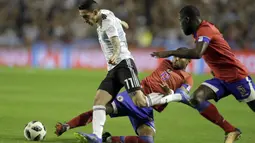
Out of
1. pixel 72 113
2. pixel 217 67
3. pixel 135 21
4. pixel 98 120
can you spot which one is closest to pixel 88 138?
pixel 98 120

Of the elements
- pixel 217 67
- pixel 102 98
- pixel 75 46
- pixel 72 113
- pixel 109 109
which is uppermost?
pixel 217 67

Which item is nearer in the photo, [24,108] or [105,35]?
[105,35]

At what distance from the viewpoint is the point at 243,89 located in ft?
26.8

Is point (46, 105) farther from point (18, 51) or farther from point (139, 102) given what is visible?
point (18, 51)

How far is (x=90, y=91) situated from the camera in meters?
17.2

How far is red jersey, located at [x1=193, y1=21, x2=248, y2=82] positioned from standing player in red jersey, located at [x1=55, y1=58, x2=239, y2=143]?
486 mm

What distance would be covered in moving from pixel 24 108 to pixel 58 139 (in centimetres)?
425

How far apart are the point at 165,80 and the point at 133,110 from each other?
75cm

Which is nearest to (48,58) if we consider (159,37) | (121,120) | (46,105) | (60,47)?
(60,47)

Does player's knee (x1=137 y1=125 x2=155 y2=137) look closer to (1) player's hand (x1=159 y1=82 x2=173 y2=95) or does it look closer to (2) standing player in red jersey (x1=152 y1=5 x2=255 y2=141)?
(1) player's hand (x1=159 y1=82 x2=173 y2=95)

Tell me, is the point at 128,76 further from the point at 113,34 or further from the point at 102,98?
the point at 113,34

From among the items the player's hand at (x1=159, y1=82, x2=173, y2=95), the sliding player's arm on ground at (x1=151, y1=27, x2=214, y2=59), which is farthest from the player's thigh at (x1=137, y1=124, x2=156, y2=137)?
the sliding player's arm on ground at (x1=151, y1=27, x2=214, y2=59)

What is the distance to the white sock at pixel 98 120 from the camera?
7720mm

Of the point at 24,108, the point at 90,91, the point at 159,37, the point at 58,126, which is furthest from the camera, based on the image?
the point at 159,37
